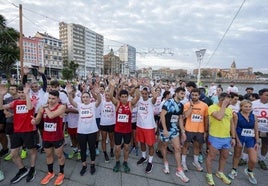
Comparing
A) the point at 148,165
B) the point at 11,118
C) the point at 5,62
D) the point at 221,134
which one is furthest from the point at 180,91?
the point at 5,62

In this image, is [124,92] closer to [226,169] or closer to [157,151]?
[157,151]

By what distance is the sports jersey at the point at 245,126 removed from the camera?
3555mm

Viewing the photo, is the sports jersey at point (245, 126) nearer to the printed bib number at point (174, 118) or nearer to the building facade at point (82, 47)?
the printed bib number at point (174, 118)

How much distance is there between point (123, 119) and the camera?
148 inches

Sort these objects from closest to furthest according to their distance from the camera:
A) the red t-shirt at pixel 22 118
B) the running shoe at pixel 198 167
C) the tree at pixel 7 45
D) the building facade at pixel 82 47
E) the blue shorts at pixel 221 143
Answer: the blue shorts at pixel 221 143
the red t-shirt at pixel 22 118
the running shoe at pixel 198 167
the tree at pixel 7 45
the building facade at pixel 82 47

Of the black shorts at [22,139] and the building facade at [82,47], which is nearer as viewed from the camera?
the black shorts at [22,139]

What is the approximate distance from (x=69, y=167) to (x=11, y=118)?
1761 mm

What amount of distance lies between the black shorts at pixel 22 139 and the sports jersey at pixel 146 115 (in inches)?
90.5

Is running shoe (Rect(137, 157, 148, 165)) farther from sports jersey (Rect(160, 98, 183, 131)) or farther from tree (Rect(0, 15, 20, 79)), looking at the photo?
tree (Rect(0, 15, 20, 79))

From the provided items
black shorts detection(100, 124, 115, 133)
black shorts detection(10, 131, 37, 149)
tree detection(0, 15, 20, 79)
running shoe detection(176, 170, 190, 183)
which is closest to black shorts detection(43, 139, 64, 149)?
black shorts detection(10, 131, 37, 149)

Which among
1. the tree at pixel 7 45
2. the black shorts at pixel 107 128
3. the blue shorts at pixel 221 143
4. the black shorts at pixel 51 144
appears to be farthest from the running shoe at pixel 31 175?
the tree at pixel 7 45

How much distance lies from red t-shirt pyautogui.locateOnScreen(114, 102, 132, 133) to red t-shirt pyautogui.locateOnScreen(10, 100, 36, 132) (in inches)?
70.8

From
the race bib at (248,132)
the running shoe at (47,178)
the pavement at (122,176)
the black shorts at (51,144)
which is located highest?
the race bib at (248,132)

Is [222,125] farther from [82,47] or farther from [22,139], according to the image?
[82,47]
